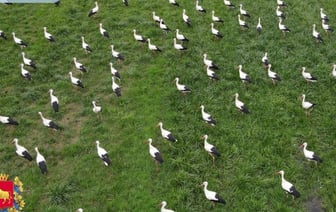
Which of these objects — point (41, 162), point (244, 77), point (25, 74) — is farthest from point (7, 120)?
point (244, 77)

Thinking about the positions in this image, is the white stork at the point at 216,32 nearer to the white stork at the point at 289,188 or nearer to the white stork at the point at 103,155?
the white stork at the point at 103,155

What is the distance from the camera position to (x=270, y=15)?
19625 millimetres

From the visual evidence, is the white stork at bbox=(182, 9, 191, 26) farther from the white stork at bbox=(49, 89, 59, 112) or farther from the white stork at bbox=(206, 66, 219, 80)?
the white stork at bbox=(49, 89, 59, 112)

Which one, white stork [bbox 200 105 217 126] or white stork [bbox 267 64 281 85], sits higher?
white stork [bbox 267 64 281 85]

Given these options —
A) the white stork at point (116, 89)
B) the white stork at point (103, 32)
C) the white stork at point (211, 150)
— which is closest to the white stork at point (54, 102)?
the white stork at point (116, 89)

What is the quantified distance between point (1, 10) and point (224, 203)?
1480 cm

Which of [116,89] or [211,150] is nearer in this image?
[211,150]

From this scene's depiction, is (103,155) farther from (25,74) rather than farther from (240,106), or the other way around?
(25,74)

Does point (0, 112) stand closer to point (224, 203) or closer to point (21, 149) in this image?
point (21, 149)

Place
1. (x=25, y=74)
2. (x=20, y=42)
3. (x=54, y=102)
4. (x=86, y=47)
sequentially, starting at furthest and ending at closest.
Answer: (x=20, y=42), (x=86, y=47), (x=25, y=74), (x=54, y=102)

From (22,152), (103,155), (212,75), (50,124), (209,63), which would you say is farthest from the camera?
(209,63)

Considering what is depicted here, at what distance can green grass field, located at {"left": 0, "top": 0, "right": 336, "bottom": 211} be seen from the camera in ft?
37.9

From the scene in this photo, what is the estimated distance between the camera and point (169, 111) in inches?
562

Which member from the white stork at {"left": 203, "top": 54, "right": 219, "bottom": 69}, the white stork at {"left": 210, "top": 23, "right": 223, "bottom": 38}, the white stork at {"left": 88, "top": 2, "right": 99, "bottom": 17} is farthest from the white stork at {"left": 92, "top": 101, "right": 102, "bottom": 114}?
the white stork at {"left": 88, "top": 2, "right": 99, "bottom": 17}
